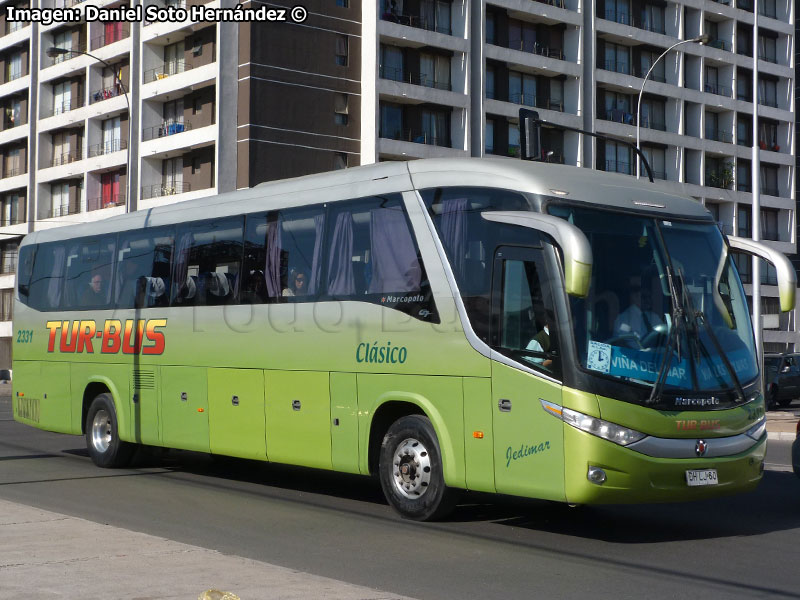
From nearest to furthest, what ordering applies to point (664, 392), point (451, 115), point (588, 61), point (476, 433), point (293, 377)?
point (664, 392)
point (476, 433)
point (293, 377)
point (451, 115)
point (588, 61)

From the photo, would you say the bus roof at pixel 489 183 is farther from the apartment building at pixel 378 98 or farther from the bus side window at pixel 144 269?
the apartment building at pixel 378 98

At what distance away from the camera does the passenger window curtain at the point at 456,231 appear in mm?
10852

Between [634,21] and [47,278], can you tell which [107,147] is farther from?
[47,278]

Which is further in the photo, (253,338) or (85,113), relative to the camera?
(85,113)

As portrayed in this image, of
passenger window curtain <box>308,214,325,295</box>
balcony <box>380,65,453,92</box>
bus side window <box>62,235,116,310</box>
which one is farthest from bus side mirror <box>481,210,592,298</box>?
balcony <box>380,65,453,92</box>

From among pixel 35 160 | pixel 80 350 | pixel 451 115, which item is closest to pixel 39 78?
pixel 35 160

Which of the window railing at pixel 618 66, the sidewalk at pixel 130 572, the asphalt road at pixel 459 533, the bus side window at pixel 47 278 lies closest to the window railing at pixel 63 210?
the window railing at pixel 618 66

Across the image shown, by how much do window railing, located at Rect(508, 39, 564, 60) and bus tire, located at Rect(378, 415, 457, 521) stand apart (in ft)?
Result: 164

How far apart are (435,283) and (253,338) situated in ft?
11.0

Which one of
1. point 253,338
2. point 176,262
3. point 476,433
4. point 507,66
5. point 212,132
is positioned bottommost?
point 476,433

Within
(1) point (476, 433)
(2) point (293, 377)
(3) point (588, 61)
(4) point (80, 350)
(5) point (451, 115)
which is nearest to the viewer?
(1) point (476, 433)

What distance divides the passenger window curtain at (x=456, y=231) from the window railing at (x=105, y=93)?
49.8 meters

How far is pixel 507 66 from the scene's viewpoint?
59.2 m

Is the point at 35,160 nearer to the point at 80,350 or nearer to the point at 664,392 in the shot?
the point at 80,350
